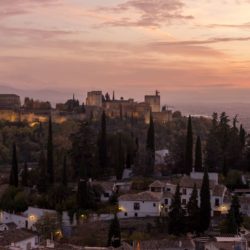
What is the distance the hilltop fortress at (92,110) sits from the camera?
8362cm

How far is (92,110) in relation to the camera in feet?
278

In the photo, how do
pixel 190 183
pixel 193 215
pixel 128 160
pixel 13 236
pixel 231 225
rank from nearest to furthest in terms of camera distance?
pixel 13 236, pixel 231 225, pixel 193 215, pixel 190 183, pixel 128 160

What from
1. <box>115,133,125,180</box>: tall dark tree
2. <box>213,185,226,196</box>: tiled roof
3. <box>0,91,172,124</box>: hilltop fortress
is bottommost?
<box>213,185,226,196</box>: tiled roof

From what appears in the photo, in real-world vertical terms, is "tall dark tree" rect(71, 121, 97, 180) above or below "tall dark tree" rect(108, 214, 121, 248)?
above

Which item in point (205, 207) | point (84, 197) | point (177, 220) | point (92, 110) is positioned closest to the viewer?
point (177, 220)

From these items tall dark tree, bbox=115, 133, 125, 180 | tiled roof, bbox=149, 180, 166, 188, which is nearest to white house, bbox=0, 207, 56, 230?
tiled roof, bbox=149, 180, 166, 188

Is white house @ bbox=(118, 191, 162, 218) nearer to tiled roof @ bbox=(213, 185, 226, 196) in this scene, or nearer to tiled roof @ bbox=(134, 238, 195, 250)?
tiled roof @ bbox=(213, 185, 226, 196)

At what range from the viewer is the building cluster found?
281 ft

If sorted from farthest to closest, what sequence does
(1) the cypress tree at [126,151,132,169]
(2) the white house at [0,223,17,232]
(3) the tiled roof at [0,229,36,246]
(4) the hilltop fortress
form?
(4) the hilltop fortress
(1) the cypress tree at [126,151,132,169]
(2) the white house at [0,223,17,232]
(3) the tiled roof at [0,229,36,246]

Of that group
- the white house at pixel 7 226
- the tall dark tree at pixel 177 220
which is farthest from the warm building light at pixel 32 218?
the tall dark tree at pixel 177 220

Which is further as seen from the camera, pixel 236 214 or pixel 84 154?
pixel 84 154

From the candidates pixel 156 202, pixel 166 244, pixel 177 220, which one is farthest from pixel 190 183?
pixel 166 244

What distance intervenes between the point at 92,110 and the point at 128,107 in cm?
621

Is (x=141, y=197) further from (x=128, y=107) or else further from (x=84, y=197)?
(x=128, y=107)
